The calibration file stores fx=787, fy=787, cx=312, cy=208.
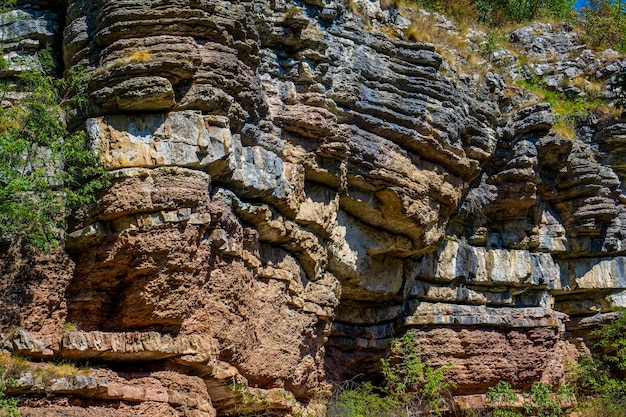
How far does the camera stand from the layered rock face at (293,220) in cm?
1141

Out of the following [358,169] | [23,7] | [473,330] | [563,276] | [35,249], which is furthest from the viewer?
[563,276]

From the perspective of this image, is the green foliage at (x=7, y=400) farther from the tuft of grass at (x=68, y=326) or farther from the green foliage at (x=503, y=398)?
the green foliage at (x=503, y=398)

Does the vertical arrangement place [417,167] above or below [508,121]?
below

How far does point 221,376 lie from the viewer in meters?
12.0

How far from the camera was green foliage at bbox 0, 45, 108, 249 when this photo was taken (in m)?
10.4

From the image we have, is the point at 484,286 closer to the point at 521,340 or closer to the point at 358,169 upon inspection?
the point at 521,340

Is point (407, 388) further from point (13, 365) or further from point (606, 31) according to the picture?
point (606, 31)

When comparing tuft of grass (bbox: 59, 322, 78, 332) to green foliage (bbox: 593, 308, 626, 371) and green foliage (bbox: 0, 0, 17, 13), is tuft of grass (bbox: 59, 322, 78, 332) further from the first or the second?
green foliage (bbox: 593, 308, 626, 371)

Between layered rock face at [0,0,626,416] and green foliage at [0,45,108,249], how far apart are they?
352 millimetres

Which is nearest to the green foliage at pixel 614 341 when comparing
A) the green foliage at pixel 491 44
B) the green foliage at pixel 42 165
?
the green foliage at pixel 491 44

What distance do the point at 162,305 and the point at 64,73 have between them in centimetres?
421

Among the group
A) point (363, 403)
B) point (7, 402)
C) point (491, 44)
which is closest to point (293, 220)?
point (363, 403)

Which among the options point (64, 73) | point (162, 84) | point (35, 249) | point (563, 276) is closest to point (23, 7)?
point (64, 73)

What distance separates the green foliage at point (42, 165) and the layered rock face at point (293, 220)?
0.35 metres
